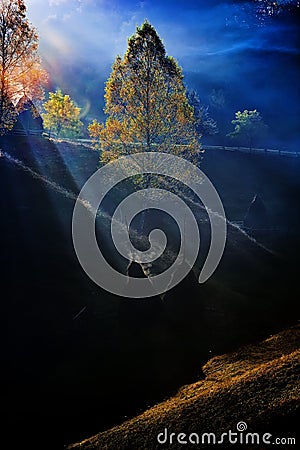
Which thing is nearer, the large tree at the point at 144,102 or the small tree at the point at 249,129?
the large tree at the point at 144,102

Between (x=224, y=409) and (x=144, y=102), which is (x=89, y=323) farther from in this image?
(x=144, y=102)

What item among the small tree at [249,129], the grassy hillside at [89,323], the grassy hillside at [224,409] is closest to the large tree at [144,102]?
the grassy hillside at [89,323]

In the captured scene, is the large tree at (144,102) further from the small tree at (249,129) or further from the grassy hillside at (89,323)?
the small tree at (249,129)

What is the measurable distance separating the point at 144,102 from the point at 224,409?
16.9m

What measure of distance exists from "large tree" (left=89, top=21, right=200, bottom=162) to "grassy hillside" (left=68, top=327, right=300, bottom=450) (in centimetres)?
1381

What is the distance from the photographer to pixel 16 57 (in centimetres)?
2116

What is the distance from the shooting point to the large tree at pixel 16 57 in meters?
20.7

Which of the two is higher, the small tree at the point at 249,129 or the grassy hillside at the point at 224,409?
the small tree at the point at 249,129

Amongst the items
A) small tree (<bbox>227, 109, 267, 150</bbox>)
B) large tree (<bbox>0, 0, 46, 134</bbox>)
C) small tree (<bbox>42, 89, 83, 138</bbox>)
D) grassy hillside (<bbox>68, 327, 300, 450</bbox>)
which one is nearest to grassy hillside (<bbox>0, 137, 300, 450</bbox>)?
grassy hillside (<bbox>68, 327, 300, 450</bbox>)

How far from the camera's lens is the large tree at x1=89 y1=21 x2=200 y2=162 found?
1902cm

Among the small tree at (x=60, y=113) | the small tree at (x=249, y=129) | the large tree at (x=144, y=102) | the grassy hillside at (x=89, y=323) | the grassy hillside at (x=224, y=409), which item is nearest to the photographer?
the grassy hillside at (x=224, y=409)

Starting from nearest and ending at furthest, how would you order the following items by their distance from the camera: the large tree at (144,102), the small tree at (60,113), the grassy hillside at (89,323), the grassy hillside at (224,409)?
the grassy hillside at (224,409) < the grassy hillside at (89,323) < the large tree at (144,102) < the small tree at (60,113)

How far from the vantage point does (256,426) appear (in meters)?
7.91

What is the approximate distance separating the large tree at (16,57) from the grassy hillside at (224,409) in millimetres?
20345
